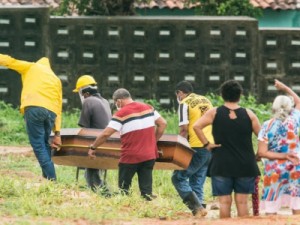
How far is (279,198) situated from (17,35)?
11.9 meters

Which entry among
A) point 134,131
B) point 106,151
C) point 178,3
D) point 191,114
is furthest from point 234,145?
point 178,3

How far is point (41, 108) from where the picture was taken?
1772cm

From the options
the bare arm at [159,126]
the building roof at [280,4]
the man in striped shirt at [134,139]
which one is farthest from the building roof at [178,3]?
the man in striped shirt at [134,139]

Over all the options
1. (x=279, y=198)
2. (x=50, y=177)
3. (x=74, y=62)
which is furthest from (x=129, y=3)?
(x=279, y=198)

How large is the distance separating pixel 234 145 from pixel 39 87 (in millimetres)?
4085

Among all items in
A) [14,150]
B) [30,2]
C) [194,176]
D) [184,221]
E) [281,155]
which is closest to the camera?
[184,221]

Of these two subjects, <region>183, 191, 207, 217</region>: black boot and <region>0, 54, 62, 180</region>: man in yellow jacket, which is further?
<region>0, 54, 62, 180</region>: man in yellow jacket

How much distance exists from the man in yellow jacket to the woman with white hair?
3.59 meters

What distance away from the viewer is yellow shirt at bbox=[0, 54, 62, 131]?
58.3 ft

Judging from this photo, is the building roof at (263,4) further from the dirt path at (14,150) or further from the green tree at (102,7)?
the dirt path at (14,150)

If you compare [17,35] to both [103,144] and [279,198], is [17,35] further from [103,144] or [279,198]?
[279,198]

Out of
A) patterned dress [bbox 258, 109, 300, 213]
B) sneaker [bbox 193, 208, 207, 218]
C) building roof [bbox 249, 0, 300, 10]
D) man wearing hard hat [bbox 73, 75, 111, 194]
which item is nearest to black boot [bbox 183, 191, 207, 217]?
sneaker [bbox 193, 208, 207, 218]

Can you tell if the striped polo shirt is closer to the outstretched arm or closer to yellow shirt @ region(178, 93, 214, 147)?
yellow shirt @ region(178, 93, 214, 147)

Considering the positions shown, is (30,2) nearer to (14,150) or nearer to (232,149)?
(14,150)
